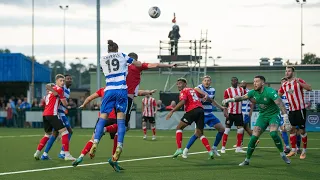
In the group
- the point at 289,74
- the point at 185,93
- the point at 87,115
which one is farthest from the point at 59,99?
the point at 87,115

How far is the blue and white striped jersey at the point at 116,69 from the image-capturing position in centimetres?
1228

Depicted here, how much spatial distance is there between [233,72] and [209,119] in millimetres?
33010

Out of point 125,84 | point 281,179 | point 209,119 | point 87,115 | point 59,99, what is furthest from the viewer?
point 87,115

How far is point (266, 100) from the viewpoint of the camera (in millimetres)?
13648

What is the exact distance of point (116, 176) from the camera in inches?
460

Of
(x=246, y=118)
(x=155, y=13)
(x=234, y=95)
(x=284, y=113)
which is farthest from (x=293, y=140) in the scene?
(x=155, y=13)

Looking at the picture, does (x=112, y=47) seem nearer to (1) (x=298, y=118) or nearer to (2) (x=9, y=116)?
(1) (x=298, y=118)

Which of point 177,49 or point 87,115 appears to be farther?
point 177,49

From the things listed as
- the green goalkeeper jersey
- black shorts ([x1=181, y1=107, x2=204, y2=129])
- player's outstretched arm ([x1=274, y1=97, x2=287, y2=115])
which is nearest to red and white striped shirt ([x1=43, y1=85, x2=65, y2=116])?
black shorts ([x1=181, y1=107, x2=204, y2=129])

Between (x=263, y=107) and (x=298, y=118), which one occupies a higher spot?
(x=263, y=107)

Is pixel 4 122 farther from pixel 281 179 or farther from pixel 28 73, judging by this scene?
pixel 281 179

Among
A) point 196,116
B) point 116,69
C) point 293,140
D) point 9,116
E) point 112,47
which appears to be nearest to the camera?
point 116,69

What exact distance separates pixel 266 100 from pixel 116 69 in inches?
140

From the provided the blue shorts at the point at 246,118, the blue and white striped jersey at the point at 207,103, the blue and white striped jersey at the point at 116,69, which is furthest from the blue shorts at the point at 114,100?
the blue shorts at the point at 246,118
